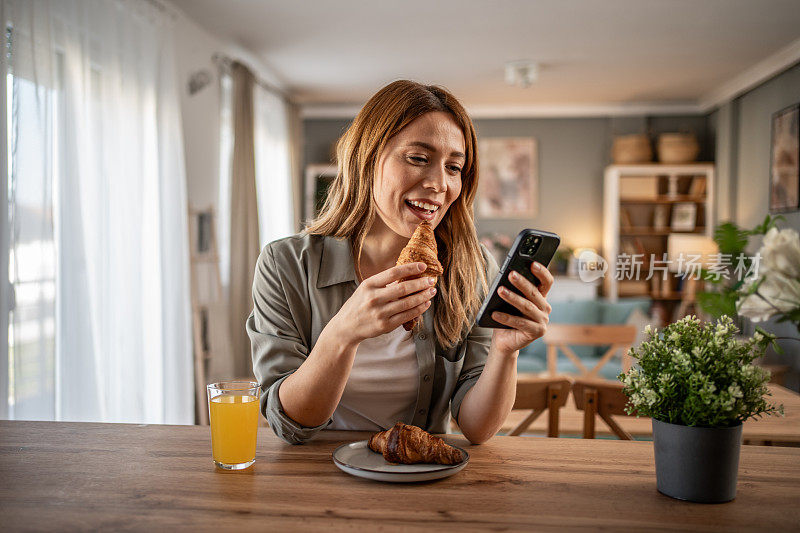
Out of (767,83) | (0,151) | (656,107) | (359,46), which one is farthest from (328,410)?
(656,107)

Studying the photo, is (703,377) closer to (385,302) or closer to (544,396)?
(385,302)

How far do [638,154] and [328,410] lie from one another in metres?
6.41

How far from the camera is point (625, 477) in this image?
3.36 ft

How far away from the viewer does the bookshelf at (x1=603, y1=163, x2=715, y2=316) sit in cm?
680

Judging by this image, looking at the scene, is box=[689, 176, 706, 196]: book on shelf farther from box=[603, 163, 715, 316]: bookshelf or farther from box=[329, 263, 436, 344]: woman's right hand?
box=[329, 263, 436, 344]: woman's right hand

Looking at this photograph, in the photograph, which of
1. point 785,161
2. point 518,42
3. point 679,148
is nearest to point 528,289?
point 518,42

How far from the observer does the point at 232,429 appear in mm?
1047

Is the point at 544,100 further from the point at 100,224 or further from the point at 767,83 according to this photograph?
the point at 100,224

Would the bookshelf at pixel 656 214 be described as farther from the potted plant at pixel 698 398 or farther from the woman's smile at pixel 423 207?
the potted plant at pixel 698 398

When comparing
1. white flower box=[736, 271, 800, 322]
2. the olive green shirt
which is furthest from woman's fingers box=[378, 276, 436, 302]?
white flower box=[736, 271, 800, 322]

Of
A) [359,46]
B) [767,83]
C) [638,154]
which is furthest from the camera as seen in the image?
[638,154]

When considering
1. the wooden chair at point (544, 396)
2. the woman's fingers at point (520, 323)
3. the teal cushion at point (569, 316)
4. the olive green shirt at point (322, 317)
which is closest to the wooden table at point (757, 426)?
the wooden chair at point (544, 396)

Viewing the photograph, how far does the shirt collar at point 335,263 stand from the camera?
139cm

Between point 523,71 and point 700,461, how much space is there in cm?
496
